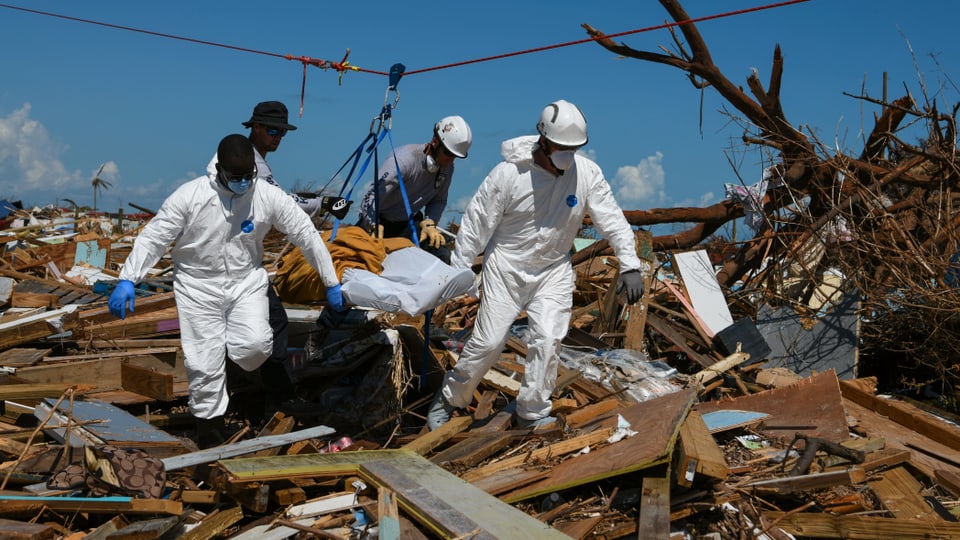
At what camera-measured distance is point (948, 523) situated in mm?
4148

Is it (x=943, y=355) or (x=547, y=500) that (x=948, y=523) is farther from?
(x=943, y=355)

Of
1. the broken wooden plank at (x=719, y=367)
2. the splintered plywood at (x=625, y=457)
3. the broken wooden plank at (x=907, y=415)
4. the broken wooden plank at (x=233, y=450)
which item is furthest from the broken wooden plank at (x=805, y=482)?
the broken wooden plank at (x=233, y=450)

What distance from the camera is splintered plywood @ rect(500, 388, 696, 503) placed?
4.16 meters

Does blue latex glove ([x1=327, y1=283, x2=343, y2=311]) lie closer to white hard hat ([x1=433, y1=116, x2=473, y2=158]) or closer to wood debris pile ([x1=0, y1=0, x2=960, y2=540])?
wood debris pile ([x1=0, y1=0, x2=960, y2=540])

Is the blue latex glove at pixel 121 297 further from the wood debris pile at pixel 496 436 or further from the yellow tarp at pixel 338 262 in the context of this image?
the yellow tarp at pixel 338 262

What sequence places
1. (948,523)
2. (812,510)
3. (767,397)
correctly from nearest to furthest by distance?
(948,523)
(812,510)
(767,397)

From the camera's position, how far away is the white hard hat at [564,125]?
488cm

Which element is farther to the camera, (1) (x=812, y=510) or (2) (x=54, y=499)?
(1) (x=812, y=510)

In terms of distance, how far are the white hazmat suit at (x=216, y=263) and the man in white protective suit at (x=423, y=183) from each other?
3.33 ft

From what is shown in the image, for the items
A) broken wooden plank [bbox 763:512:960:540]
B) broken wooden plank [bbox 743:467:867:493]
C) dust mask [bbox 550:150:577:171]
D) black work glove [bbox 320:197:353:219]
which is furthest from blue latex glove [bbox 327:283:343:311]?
broken wooden plank [bbox 763:512:960:540]

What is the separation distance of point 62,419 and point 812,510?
13.4 ft

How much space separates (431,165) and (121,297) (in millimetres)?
2313

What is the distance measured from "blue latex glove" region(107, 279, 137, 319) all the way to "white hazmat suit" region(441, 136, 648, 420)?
→ 191 cm

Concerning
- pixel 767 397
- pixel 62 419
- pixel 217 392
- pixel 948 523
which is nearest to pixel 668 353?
pixel 767 397
